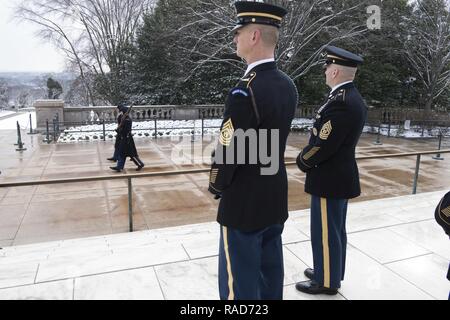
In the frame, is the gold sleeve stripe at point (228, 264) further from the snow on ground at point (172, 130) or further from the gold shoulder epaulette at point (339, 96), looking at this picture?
the snow on ground at point (172, 130)

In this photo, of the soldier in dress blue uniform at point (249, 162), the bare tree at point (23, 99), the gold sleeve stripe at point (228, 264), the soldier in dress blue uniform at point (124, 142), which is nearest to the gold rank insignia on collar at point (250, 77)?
the soldier in dress blue uniform at point (249, 162)

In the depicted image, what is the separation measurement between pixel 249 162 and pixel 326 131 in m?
0.87

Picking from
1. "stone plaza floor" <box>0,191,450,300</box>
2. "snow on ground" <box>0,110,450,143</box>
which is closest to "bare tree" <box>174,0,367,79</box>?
"snow on ground" <box>0,110,450,143</box>

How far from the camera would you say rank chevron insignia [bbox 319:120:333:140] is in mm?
2807

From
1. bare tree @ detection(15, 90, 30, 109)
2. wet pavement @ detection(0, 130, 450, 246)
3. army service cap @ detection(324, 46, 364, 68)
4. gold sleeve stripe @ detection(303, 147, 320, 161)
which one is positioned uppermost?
bare tree @ detection(15, 90, 30, 109)

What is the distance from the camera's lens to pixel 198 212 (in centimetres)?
639

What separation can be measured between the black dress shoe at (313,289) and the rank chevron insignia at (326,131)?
1.21 metres

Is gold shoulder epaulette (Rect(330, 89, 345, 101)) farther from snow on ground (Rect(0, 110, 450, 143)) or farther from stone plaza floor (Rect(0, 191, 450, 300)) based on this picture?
snow on ground (Rect(0, 110, 450, 143))

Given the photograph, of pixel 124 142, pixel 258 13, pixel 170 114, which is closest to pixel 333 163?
pixel 258 13

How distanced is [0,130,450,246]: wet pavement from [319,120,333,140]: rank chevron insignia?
3.55 metres

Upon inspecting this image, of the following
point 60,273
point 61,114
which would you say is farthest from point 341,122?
point 61,114

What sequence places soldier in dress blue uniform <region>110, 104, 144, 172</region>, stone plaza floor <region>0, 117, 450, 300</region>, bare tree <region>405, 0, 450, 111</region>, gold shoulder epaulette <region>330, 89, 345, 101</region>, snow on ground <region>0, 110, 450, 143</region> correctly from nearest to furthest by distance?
gold shoulder epaulette <region>330, 89, 345, 101</region>
stone plaza floor <region>0, 117, 450, 300</region>
soldier in dress blue uniform <region>110, 104, 144, 172</region>
snow on ground <region>0, 110, 450, 143</region>
bare tree <region>405, 0, 450, 111</region>
